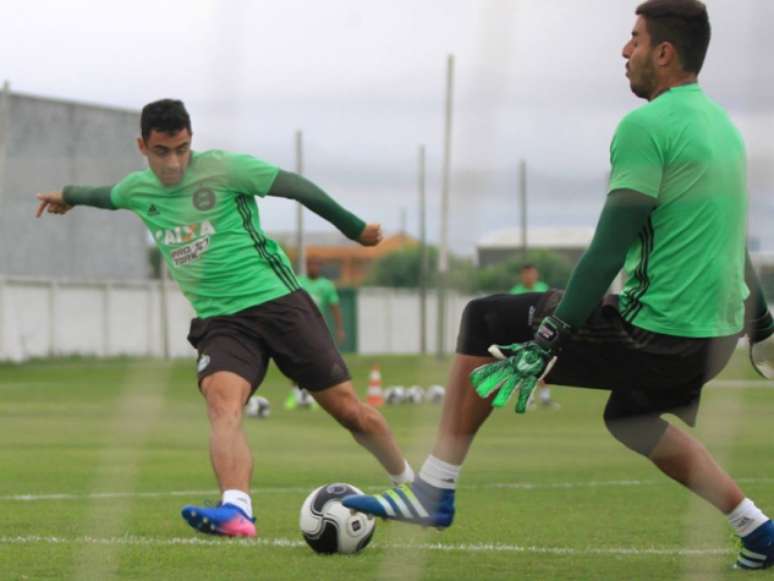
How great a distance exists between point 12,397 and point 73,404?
91.6 inches

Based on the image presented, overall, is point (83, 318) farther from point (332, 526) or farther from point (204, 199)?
point (332, 526)

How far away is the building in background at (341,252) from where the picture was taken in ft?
181

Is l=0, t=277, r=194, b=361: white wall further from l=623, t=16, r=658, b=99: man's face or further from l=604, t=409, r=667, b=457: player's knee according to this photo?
l=623, t=16, r=658, b=99: man's face

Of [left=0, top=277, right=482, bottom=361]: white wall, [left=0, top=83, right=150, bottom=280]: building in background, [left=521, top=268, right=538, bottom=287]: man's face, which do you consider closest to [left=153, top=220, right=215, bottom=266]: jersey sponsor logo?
[left=521, top=268, right=538, bottom=287]: man's face

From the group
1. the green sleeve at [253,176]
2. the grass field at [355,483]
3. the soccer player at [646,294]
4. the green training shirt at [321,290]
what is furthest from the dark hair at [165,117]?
the green training shirt at [321,290]

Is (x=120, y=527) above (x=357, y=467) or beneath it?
above

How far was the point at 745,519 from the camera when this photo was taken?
21.0 feet

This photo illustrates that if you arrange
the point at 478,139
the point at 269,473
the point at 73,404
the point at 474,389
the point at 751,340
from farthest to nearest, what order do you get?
the point at 73,404 < the point at 269,473 < the point at 751,340 < the point at 474,389 < the point at 478,139

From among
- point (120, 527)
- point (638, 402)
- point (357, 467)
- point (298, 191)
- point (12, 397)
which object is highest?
point (298, 191)

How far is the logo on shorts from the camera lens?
8133mm

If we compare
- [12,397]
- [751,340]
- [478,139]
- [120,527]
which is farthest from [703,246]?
[12,397]

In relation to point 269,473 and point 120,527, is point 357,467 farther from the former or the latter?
point 120,527

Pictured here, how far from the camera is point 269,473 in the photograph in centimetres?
1230

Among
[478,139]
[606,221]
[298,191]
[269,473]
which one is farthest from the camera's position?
[269,473]
